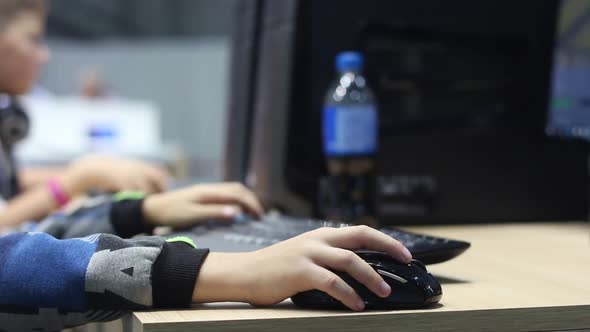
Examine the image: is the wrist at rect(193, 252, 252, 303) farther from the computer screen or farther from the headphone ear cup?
the headphone ear cup

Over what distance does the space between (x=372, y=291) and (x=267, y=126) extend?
0.67 meters

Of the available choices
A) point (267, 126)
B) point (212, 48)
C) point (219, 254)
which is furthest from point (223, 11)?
point (219, 254)

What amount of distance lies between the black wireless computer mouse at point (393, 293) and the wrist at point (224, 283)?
38mm

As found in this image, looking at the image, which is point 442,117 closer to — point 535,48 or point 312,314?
point 535,48

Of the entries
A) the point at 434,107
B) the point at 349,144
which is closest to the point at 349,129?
the point at 349,144

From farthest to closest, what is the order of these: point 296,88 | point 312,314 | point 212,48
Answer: point 212,48 < point 296,88 < point 312,314

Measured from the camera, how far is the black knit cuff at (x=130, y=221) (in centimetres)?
106

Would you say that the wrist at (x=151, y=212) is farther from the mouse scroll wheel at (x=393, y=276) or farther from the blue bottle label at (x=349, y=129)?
the mouse scroll wheel at (x=393, y=276)

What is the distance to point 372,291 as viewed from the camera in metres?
0.58

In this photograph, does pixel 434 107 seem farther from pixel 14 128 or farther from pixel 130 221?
pixel 14 128

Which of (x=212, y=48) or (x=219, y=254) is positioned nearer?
(x=219, y=254)

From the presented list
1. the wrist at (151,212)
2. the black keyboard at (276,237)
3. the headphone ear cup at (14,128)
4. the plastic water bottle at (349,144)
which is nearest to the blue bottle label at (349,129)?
the plastic water bottle at (349,144)

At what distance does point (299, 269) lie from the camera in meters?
0.59

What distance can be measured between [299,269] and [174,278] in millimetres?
90
